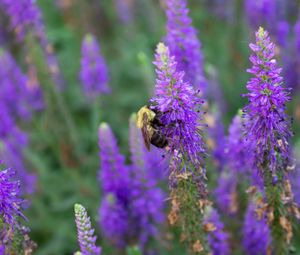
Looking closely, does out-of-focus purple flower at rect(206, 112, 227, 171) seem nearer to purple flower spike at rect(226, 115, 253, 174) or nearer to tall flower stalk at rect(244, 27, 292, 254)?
purple flower spike at rect(226, 115, 253, 174)

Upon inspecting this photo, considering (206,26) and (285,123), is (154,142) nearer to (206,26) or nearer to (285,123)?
(285,123)

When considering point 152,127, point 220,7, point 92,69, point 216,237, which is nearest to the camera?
point 152,127

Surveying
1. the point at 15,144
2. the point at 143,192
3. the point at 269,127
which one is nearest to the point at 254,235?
the point at 143,192

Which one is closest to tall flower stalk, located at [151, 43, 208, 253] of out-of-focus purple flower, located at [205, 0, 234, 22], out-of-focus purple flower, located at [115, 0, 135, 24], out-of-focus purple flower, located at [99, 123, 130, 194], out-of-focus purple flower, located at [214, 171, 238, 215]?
out-of-focus purple flower, located at [99, 123, 130, 194]

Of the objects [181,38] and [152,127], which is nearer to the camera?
[152,127]

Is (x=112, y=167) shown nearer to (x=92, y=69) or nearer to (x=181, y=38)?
(x=181, y=38)

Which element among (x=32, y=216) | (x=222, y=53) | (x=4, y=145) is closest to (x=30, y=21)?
(x=4, y=145)
